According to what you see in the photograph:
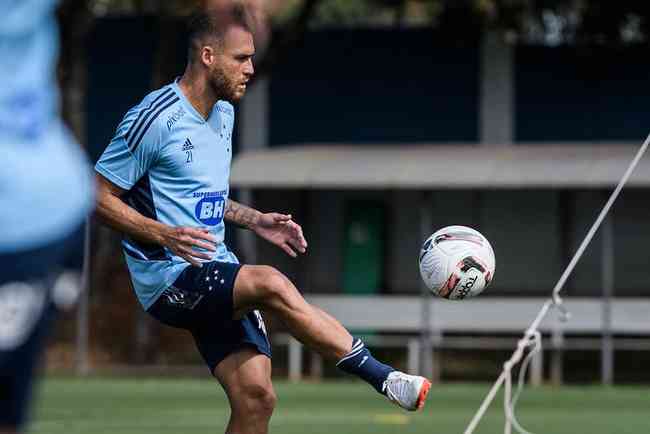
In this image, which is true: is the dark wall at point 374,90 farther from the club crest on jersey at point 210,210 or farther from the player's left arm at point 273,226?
the club crest on jersey at point 210,210

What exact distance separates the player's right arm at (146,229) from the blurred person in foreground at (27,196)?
3200 millimetres

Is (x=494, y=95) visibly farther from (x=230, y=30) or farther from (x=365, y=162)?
(x=230, y=30)

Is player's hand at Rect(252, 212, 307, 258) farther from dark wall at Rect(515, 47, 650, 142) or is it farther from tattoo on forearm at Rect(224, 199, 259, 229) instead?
dark wall at Rect(515, 47, 650, 142)

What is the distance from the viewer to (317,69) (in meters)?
28.4

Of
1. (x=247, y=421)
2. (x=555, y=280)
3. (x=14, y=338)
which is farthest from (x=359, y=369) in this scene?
(x=555, y=280)

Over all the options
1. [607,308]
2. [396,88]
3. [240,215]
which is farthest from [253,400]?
[396,88]

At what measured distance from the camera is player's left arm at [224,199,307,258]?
803 cm

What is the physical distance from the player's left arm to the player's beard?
0.60 metres

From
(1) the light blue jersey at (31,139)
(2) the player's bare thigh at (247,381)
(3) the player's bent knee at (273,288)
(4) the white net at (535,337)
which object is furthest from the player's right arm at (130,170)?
(1) the light blue jersey at (31,139)

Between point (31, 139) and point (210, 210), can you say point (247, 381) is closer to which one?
point (210, 210)

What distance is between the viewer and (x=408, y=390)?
707 cm

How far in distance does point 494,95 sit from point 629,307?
5.72m

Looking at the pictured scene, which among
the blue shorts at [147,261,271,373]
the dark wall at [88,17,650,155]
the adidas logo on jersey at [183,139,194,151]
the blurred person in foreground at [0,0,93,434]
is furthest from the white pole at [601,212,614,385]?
the blurred person in foreground at [0,0,93,434]

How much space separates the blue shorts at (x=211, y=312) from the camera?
7.43 m
